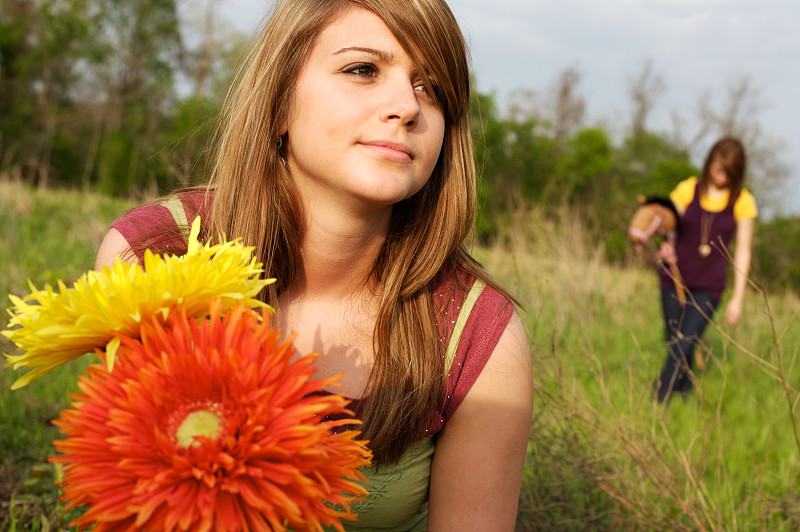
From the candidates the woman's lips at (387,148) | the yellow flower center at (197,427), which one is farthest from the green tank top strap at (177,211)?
the yellow flower center at (197,427)

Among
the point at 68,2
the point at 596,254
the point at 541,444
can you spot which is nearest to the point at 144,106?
the point at 68,2

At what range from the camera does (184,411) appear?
774mm

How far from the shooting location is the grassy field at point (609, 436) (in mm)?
2215

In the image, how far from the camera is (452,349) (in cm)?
175

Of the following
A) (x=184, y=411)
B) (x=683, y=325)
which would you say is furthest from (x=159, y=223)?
(x=683, y=325)

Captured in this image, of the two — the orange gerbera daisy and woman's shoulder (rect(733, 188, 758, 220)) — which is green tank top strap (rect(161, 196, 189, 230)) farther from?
woman's shoulder (rect(733, 188, 758, 220))

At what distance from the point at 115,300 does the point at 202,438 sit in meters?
0.22

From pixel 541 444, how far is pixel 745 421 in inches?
84.7

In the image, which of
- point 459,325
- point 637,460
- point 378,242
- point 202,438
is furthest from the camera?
point 637,460

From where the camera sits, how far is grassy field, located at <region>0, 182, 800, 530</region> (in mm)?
2215

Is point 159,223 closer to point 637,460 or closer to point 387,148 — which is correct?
point 387,148

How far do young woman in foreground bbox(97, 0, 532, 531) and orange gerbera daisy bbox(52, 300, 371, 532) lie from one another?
80 centimetres

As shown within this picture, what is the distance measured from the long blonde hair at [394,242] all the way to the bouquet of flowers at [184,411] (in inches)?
31.8

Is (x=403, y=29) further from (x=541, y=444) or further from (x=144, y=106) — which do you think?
(x=144, y=106)
